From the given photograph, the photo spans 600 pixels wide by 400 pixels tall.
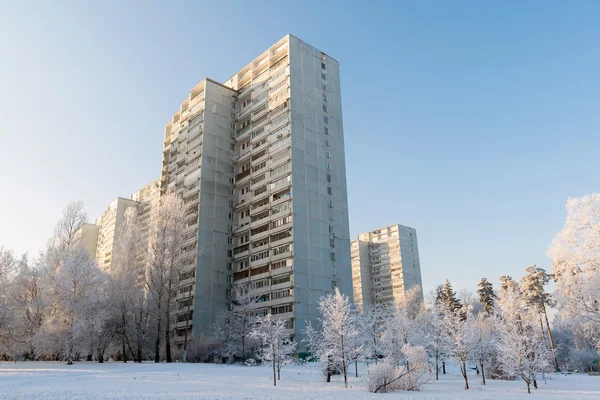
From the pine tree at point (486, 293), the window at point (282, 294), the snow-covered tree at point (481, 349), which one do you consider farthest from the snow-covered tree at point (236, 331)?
the pine tree at point (486, 293)

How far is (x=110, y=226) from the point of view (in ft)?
430

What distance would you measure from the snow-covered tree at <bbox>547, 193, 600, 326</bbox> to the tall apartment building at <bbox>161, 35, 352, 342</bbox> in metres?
36.5

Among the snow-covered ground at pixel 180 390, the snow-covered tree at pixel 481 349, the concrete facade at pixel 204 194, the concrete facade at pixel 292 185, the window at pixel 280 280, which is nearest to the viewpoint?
the snow-covered ground at pixel 180 390

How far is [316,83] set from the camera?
77375 millimetres

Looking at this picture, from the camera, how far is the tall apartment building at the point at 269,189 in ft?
216

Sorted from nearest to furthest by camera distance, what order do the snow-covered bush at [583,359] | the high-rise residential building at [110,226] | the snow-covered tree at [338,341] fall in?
the snow-covered tree at [338,341], the snow-covered bush at [583,359], the high-rise residential building at [110,226]

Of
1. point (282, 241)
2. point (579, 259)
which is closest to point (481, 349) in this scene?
point (579, 259)

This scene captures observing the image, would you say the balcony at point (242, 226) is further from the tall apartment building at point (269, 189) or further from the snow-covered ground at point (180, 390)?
the snow-covered ground at point (180, 390)

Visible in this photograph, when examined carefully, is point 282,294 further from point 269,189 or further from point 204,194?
point 204,194

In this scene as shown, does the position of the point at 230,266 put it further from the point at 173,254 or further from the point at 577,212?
the point at 577,212

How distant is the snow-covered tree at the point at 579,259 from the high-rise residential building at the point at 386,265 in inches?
4465

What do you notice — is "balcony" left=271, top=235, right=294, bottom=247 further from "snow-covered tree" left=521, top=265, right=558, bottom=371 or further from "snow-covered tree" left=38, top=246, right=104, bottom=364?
"snow-covered tree" left=521, top=265, right=558, bottom=371

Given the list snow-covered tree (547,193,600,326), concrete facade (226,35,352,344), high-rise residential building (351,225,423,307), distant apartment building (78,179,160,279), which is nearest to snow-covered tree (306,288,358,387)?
snow-covered tree (547,193,600,326)

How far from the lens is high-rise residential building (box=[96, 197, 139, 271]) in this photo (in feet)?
416
